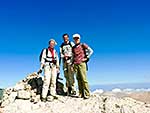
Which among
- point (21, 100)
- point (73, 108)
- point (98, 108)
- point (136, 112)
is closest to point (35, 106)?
point (21, 100)

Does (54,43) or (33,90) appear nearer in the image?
(54,43)

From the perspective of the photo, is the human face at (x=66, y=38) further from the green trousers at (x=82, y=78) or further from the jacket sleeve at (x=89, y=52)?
the green trousers at (x=82, y=78)

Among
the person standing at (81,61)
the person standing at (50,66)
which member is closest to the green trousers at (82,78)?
the person standing at (81,61)

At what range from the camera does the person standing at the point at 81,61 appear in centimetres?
1566

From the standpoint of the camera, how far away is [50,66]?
1583 centimetres

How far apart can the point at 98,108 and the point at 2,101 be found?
4.87 metres

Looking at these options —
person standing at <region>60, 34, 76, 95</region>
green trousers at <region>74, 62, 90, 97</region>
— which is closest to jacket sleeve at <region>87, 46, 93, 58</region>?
green trousers at <region>74, 62, 90, 97</region>

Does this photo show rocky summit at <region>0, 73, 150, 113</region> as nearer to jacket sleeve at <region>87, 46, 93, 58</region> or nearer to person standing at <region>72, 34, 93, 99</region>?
person standing at <region>72, 34, 93, 99</region>

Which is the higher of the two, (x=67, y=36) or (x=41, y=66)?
(x=67, y=36)

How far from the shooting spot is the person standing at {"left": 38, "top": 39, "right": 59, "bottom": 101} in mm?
15617

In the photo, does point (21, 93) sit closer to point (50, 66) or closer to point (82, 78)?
point (50, 66)

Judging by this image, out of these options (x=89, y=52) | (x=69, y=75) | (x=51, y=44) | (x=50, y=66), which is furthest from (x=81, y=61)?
(x=51, y=44)

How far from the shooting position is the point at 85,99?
52.4ft

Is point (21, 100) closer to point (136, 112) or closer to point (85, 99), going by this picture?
point (85, 99)
